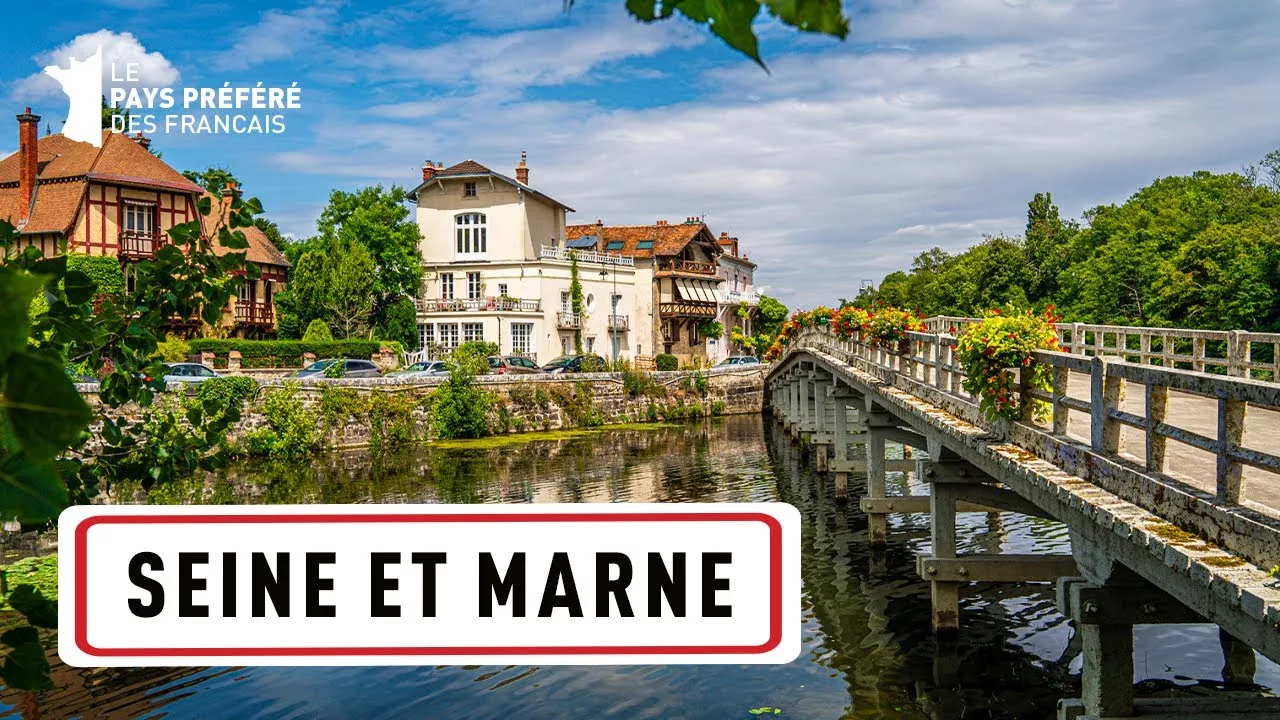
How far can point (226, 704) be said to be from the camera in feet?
39.1

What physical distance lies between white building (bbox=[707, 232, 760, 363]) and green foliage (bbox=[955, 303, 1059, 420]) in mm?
64299

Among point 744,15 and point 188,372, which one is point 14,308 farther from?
point 188,372

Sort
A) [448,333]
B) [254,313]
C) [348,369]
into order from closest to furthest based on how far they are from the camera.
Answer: [348,369] → [254,313] → [448,333]

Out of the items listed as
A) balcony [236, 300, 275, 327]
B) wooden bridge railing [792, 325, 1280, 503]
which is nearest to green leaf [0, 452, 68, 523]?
wooden bridge railing [792, 325, 1280, 503]

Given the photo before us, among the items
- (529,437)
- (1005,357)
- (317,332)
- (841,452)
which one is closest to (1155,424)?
(1005,357)

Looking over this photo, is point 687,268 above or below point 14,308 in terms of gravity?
above

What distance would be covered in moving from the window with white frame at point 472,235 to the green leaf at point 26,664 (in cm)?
6108

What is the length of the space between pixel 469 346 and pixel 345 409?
809 centimetres

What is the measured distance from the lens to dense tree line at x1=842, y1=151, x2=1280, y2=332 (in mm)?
39031

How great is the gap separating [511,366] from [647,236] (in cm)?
2593

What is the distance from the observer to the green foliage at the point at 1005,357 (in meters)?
10.4

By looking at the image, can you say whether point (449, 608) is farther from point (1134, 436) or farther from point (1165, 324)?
point (1165, 324)

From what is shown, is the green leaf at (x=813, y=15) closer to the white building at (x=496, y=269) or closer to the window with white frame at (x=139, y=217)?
the window with white frame at (x=139, y=217)

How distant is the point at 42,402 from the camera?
0.91 metres
